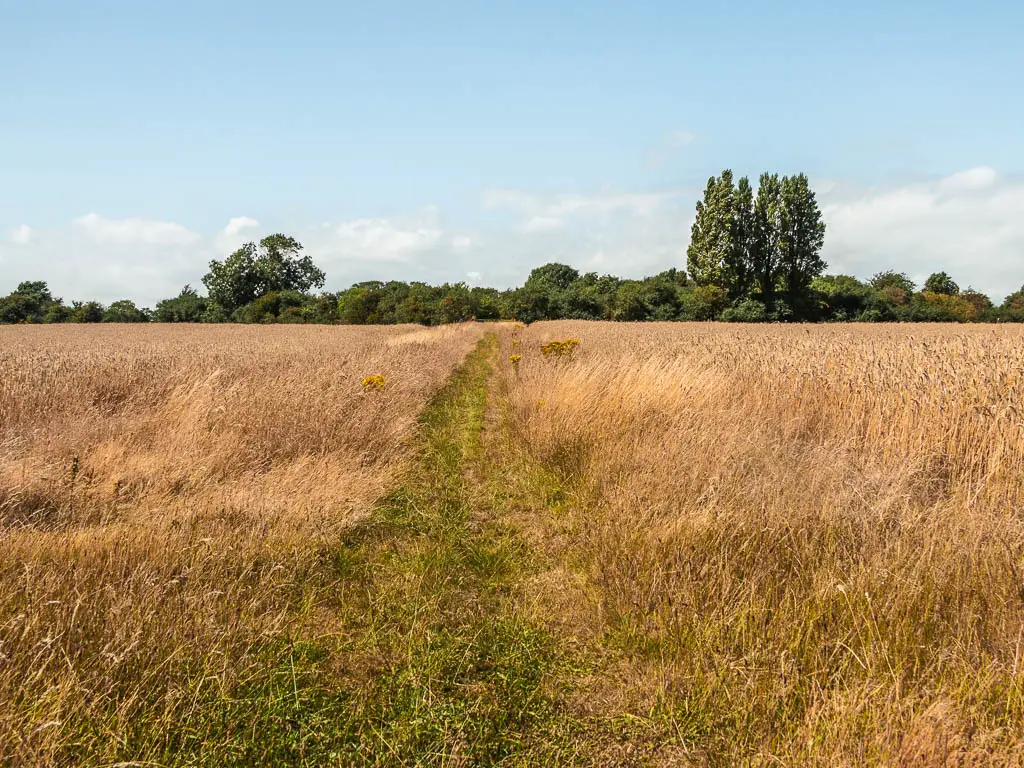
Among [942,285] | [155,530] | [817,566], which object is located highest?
[942,285]

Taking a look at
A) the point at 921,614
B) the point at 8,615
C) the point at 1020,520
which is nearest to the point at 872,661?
the point at 921,614

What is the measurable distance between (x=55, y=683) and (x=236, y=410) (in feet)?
14.8

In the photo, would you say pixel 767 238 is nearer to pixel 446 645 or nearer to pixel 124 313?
pixel 446 645

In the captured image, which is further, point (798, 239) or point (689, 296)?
point (689, 296)

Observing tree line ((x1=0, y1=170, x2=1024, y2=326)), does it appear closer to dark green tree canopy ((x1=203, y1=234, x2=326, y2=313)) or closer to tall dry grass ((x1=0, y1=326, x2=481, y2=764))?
dark green tree canopy ((x1=203, y1=234, x2=326, y2=313))

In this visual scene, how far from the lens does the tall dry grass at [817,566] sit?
7.30ft

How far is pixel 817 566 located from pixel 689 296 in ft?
195

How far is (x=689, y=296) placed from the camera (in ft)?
194

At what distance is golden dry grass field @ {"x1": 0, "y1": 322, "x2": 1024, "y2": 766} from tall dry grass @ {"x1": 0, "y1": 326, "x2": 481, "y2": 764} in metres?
0.02

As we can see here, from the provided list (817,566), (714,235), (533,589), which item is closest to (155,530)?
(533,589)

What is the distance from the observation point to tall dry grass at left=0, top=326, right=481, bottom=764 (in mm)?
2299

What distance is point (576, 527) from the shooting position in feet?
15.3

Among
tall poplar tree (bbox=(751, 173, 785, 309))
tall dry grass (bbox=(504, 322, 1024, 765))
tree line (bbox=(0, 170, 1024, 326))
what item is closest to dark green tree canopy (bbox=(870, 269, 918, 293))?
tree line (bbox=(0, 170, 1024, 326))

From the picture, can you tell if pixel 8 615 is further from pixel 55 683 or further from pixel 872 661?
pixel 872 661
